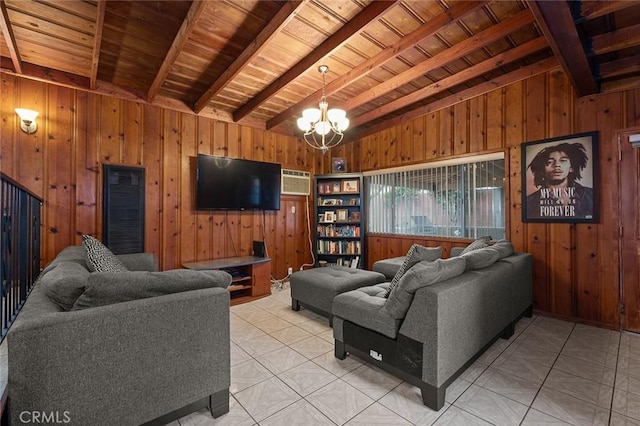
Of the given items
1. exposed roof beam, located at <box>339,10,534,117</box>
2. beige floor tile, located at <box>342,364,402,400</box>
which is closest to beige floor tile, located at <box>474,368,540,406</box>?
beige floor tile, located at <box>342,364,402,400</box>

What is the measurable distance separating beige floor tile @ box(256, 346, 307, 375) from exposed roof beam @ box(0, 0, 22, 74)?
3290 millimetres

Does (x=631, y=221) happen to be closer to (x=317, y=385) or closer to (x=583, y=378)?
(x=583, y=378)

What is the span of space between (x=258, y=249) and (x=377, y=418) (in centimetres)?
309

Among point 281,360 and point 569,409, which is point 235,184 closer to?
point 281,360

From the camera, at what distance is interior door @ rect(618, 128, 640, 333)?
2.79 metres

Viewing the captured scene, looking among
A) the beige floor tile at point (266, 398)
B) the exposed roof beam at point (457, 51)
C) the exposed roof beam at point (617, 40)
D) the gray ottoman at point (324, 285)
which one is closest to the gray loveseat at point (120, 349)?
the beige floor tile at point (266, 398)

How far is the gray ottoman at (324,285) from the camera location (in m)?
2.98

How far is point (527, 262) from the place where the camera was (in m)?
3.02

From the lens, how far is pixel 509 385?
78.2 inches

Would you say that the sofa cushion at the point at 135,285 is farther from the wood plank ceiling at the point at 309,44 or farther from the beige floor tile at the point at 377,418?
the wood plank ceiling at the point at 309,44

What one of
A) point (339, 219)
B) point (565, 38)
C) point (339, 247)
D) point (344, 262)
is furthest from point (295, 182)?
point (565, 38)

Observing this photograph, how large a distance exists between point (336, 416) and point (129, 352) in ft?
3.93

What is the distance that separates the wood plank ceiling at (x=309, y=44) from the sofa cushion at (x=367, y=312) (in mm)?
2185

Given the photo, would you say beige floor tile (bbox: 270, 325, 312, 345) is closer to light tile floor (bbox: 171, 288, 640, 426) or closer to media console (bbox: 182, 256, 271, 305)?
light tile floor (bbox: 171, 288, 640, 426)
